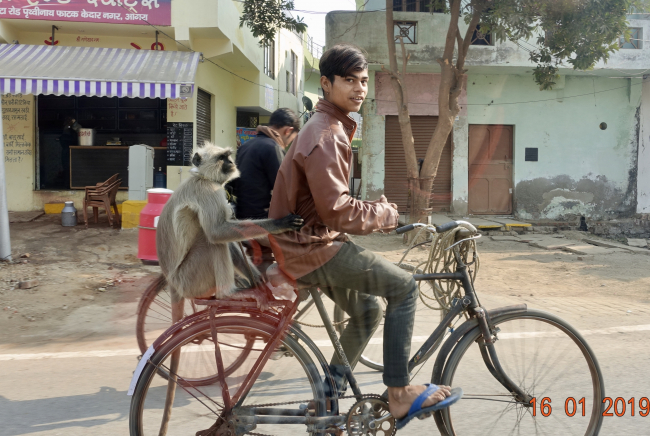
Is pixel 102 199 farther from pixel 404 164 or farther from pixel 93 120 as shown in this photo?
pixel 404 164

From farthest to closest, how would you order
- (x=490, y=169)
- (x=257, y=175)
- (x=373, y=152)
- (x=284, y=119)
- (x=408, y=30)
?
(x=490, y=169), (x=373, y=152), (x=408, y=30), (x=284, y=119), (x=257, y=175)

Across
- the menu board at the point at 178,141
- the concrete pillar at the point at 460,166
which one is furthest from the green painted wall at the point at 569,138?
the menu board at the point at 178,141

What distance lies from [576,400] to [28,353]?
3.93 metres

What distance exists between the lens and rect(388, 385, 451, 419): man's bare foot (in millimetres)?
2277

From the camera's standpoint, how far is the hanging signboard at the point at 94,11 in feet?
Answer: 34.5

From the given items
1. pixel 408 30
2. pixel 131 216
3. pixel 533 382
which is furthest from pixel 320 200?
pixel 408 30

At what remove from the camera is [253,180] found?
442 centimetres

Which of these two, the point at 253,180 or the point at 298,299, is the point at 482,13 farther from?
the point at 298,299

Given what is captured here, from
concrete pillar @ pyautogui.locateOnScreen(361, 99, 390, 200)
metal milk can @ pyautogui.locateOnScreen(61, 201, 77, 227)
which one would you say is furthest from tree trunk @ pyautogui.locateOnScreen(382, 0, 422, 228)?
metal milk can @ pyautogui.locateOnScreen(61, 201, 77, 227)

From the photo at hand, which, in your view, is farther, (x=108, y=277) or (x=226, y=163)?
(x=108, y=277)

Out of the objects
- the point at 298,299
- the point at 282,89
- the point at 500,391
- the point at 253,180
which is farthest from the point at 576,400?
the point at 282,89

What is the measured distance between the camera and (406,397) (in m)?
2.30

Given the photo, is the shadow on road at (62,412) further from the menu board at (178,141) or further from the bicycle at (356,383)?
the menu board at (178,141)
